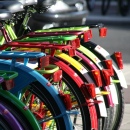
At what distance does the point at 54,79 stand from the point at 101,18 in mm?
14771

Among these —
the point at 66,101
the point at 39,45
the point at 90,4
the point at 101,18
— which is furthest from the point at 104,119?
the point at 90,4

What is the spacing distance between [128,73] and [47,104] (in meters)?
5.47

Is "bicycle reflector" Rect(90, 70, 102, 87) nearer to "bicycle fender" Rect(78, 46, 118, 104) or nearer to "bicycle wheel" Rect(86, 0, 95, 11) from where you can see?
"bicycle fender" Rect(78, 46, 118, 104)

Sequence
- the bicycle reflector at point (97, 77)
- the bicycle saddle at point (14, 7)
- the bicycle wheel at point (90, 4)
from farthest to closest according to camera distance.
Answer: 1. the bicycle wheel at point (90, 4)
2. the bicycle saddle at point (14, 7)
3. the bicycle reflector at point (97, 77)

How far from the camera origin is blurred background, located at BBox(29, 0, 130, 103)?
35.0 ft

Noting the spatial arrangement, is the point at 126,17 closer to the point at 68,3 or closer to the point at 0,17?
the point at 68,3

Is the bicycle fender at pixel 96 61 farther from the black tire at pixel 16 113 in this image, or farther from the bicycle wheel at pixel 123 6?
the bicycle wheel at pixel 123 6

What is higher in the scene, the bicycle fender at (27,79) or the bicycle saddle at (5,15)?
the bicycle saddle at (5,15)

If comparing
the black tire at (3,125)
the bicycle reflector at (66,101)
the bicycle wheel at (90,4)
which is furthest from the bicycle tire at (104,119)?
the bicycle wheel at (90,4)

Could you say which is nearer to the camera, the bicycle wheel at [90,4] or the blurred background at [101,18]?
the blurred background at [101,18]

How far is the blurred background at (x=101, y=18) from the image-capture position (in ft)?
35.0

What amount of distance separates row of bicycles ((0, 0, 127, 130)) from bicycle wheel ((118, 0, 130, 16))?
13719 millimetres

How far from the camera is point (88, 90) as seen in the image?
18.2ft

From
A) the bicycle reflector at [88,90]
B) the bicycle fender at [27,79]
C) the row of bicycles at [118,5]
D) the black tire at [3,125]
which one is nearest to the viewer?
the black tire at [3,125]
